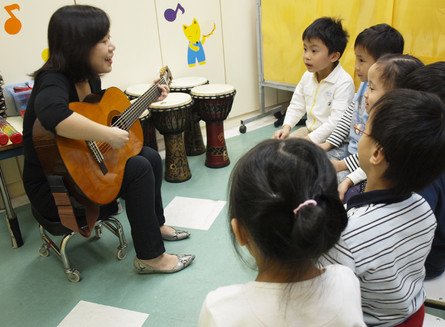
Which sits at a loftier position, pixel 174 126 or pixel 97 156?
pixel 97 156

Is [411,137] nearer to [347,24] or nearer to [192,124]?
[347,24]

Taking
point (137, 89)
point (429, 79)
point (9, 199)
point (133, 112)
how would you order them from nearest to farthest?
point (429, 79) → point (133, 112) → point (9, 199) → point (137, 89)

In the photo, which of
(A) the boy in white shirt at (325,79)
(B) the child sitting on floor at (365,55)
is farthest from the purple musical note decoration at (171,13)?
(B) the child sitting on floor at (365,55)

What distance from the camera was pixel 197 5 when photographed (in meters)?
3.17

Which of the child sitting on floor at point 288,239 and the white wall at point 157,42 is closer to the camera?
the child sitting on floor at point 288,239

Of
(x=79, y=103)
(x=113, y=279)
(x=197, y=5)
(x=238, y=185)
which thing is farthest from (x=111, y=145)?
(x=197, y=5)

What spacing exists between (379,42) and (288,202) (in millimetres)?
1535

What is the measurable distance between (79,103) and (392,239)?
1.28 m

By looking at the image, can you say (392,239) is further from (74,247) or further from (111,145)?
(74,247)

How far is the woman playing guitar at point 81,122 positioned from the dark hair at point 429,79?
1.11m

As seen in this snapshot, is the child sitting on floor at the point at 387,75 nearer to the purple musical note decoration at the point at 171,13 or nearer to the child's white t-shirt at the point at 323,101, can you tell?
the child's white t-shirt at the point at 323,101

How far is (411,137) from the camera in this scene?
0.85m

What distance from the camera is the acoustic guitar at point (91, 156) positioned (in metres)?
1.46

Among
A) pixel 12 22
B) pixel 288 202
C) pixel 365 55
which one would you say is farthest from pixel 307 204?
pixel 12 22
